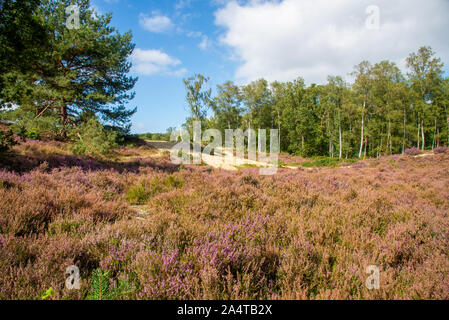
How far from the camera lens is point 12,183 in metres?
4.20

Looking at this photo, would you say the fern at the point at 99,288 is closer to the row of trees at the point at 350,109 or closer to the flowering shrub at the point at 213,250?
the flowering shrub at the point at 213,250

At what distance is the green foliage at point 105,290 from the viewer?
5.45ft

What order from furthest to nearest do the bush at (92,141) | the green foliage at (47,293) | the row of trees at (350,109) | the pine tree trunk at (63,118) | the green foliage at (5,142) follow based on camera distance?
the row of trees at (350,109) < the pine tree trunk at (63,118) < the bush at (92,141) < the green foliage at (5,142) < the green foliage at (47,293)

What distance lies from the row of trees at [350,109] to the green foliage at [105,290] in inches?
1051

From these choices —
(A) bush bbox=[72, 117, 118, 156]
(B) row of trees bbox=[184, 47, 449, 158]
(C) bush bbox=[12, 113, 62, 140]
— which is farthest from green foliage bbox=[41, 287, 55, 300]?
(B) row of trees bbox=[184, 47, 449, 158]

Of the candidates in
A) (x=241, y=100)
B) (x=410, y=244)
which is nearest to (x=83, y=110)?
(x=410, y=244)

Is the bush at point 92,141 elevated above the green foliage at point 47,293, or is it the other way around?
the bush at point 92,141

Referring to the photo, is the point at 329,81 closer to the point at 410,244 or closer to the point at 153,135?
the point at 153,135

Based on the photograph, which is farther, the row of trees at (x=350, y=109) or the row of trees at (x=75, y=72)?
the row of trees at (x=350, y=109)

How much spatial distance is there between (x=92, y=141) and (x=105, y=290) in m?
12.6

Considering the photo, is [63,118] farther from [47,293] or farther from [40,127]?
[47,293]

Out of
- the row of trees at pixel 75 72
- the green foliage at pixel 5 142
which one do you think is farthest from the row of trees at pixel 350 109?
the green foliage at pixel 5 142

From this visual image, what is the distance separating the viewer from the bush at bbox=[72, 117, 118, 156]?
11489 mm
